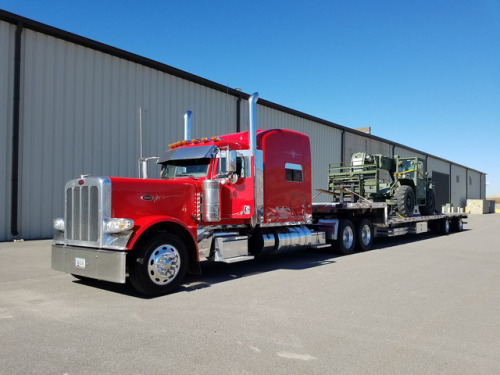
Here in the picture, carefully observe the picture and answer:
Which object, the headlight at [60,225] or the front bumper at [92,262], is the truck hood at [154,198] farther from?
the headlight at [60,225]

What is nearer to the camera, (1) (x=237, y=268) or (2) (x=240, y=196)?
(2) (x=240, y=196)

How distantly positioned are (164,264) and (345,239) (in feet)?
20.5

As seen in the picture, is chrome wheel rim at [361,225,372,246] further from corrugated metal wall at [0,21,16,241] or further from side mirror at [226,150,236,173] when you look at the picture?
corrugated metal wall at [0,21,16,241]

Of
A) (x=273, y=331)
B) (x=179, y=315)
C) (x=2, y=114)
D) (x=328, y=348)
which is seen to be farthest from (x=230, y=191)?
(x=2, y=114)

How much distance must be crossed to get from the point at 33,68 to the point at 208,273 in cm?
978

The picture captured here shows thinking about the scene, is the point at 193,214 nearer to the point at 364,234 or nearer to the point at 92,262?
the point at 92,262

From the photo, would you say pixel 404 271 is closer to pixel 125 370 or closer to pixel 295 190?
pixel 295 190

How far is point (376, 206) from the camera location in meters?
12.0

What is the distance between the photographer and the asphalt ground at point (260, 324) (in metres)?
3.51

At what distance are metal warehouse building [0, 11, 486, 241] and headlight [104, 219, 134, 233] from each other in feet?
27.6

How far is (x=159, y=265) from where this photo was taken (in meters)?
5.90

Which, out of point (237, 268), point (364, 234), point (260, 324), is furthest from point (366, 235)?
point (260, 324)

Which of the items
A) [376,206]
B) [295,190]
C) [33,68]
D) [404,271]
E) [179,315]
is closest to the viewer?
[179,315]

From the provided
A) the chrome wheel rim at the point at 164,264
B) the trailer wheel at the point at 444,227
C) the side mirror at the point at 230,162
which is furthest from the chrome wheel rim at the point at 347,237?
the trailer wheel at the point at 444,227
